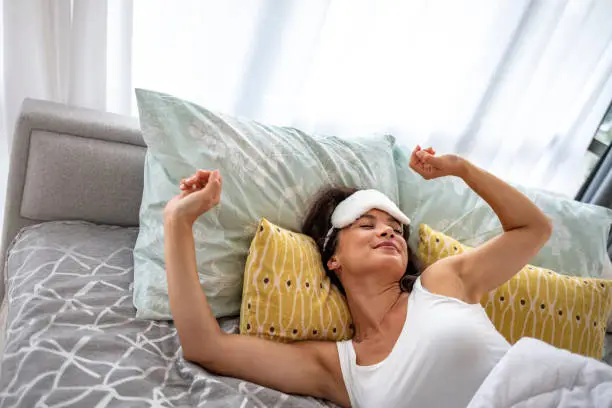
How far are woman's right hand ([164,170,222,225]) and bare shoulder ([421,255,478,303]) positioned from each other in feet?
1.99

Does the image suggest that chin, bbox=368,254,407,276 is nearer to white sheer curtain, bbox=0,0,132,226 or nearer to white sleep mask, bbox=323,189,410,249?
white sleep mask, bbox=323,189,410,249

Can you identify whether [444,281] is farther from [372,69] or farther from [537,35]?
[537,35]

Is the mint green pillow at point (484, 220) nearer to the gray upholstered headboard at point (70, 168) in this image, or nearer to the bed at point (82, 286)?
the bed at point (82, 286)

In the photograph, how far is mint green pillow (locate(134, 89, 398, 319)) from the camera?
1.29 metres

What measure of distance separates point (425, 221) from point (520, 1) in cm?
99

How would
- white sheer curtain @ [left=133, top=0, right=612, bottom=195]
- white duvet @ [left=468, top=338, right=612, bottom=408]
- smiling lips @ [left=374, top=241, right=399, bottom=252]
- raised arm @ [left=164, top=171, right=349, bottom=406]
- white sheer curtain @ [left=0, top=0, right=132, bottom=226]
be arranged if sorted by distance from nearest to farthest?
white duvet @ [left=468, top=338, right=612, bottom=408] → raised arm @ [left=164, top=171, right=349, bottom=406] → smiling lips @ [left=374, top=241, right=399, bottom=252] → white sheer curtain @ [left=0, top=0, right=132, bottom=226] → white sheer curtain @ [left=133, top=0, right=612, bottom=195]

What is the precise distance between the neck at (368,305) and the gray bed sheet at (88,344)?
0.23m

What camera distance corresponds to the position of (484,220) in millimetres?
1722

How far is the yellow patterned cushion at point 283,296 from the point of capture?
1.25 metres

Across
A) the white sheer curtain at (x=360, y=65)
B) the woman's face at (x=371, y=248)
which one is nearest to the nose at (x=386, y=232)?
the woman's face at (x=371, y=248)

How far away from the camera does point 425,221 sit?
1662 millimetres

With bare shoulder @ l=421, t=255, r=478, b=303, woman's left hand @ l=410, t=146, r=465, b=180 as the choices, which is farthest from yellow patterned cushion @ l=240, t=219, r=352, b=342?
woman's left hand @ l=410, t=146, r=465, b=180

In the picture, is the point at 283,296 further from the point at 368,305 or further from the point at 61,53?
the point at 61,53

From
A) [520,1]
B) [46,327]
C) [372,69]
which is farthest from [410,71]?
[46,327]
